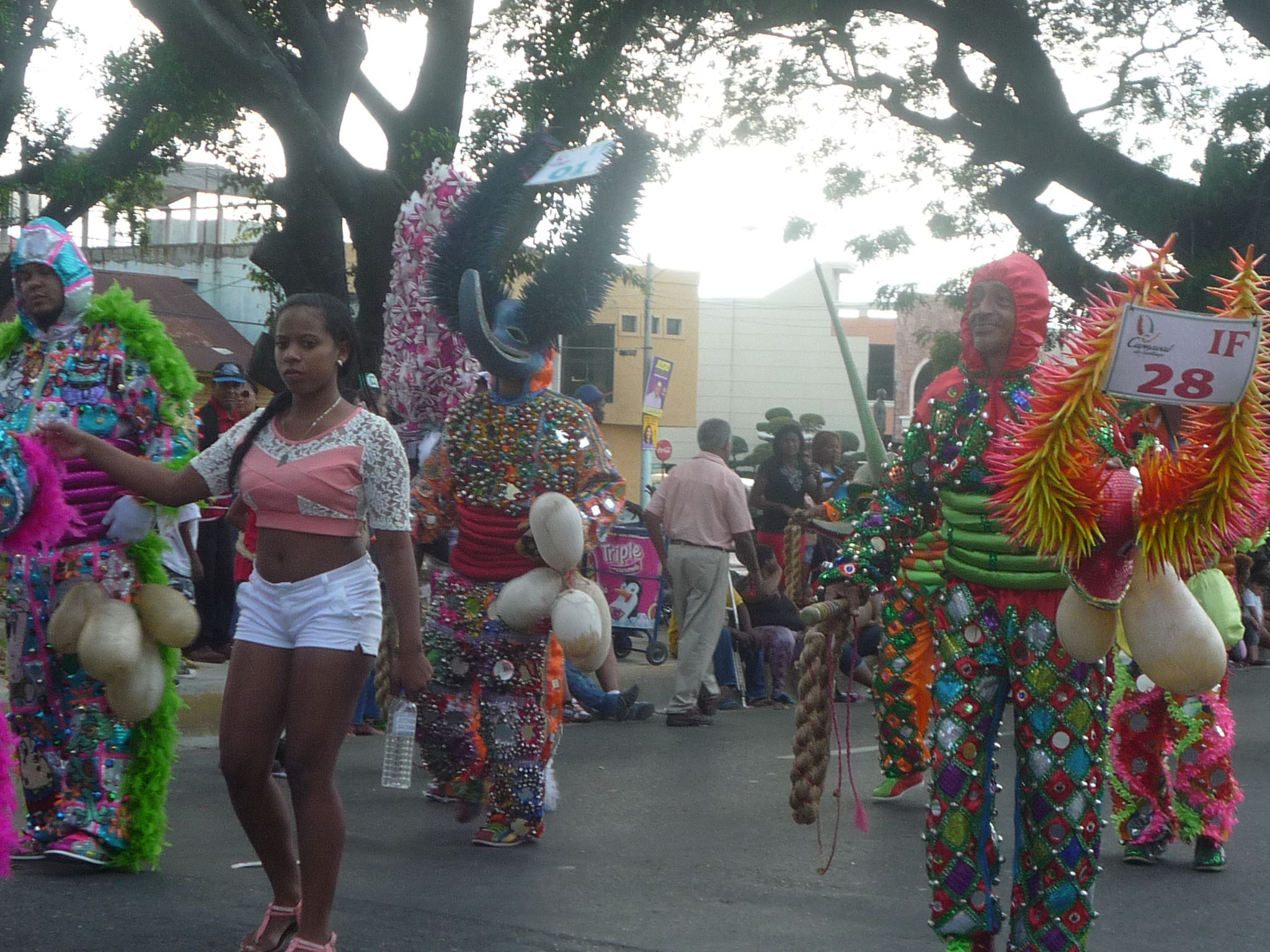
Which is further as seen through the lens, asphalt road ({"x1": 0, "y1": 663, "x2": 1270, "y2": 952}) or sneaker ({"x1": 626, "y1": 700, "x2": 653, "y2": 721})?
sneaker ({"x1": 626, "y1": 700, "x2": 653, "y2": 721})

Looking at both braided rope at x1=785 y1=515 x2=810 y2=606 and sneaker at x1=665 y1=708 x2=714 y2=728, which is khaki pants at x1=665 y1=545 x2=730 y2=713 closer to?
sneaker at x1=665 y1=708 x2=714 y2=728

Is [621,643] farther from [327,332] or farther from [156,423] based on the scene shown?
[327,332]

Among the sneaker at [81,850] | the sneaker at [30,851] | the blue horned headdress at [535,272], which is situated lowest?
the sneaker at [30,851]

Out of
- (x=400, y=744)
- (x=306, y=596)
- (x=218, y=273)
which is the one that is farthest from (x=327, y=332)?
(x=218, y=273)

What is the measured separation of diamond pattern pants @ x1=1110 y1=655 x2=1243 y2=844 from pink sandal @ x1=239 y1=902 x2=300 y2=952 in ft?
10.1

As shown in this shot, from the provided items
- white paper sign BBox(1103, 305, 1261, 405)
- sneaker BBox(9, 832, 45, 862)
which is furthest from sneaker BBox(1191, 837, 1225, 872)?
sneaker BBox(9, 832, 45, 862)

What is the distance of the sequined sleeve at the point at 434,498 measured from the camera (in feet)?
19.3

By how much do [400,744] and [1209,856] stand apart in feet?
9.84

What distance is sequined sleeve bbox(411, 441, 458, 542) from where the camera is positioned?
588cm

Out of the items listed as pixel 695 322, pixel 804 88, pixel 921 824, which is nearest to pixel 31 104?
pixel 804 88

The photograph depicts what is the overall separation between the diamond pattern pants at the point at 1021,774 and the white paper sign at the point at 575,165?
2562 mm

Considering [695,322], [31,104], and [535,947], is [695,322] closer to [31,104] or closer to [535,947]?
[31,104]

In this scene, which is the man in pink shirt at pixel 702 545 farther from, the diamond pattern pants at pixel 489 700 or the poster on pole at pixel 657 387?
the poster on pole at pixel 657 387

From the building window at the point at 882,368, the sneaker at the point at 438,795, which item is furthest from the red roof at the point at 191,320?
the building window at the point at 882,368
